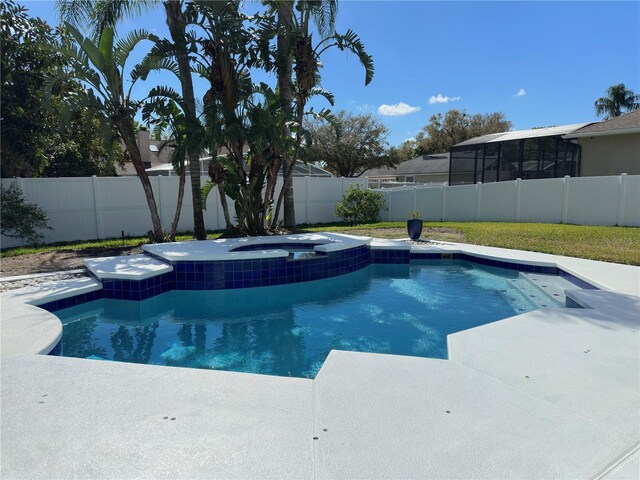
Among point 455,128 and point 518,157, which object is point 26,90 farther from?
point 455,128

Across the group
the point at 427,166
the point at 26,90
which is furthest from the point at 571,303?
the point at 427,166

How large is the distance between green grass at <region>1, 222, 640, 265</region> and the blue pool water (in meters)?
2.04

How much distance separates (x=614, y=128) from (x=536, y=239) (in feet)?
30.1

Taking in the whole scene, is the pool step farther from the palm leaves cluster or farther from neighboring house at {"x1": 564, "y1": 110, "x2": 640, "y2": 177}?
neighboring house at {"x1": 564, "y1": 110, "x2": 640, "y2": 177}

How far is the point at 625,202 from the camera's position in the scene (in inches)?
499

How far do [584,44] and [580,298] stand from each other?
9.48 metres

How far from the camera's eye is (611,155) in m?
16.9

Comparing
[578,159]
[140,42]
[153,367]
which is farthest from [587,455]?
[578,159]

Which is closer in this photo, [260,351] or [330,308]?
[260,351]

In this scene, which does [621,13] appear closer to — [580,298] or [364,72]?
[364,72]

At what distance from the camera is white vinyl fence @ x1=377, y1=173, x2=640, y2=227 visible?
12811 millimetres

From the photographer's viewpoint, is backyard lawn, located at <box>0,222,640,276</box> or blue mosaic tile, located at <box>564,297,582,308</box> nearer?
blue mosaic tile, located at <box>564,297,582,308</box>

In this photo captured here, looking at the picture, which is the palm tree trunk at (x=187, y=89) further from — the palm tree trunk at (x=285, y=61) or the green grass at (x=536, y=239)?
the palm tree trunk at (x=285, y=61)

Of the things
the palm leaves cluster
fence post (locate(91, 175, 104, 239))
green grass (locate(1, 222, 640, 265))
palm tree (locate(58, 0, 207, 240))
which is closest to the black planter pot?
green grass (locate(1, 222, 640, 265))
